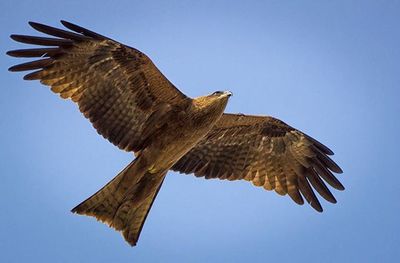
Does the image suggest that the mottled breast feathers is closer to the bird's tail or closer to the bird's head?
the bird's head

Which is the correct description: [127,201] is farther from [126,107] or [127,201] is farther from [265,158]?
[265,158]

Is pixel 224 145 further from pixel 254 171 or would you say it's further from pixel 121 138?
pixel 121 138

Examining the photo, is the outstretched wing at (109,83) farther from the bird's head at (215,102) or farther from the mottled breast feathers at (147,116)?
the bird's head at (215,102)

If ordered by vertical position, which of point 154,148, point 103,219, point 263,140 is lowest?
point 103,219

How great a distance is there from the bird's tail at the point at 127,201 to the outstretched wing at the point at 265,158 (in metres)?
1.27

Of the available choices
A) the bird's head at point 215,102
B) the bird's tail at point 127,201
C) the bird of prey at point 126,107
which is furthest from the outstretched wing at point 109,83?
the bird's tail at point 127,201

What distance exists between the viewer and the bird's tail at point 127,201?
1227 cm

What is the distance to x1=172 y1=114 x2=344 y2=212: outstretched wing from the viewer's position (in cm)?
1398

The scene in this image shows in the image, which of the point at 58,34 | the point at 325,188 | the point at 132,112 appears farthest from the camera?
the point at 325,188

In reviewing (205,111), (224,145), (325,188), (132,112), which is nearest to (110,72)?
(132,112)

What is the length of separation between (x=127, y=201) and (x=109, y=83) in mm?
1968

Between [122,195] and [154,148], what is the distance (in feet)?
3.15

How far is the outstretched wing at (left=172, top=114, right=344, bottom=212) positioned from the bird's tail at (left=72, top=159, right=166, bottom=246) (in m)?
1.27

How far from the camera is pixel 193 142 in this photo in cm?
1273
